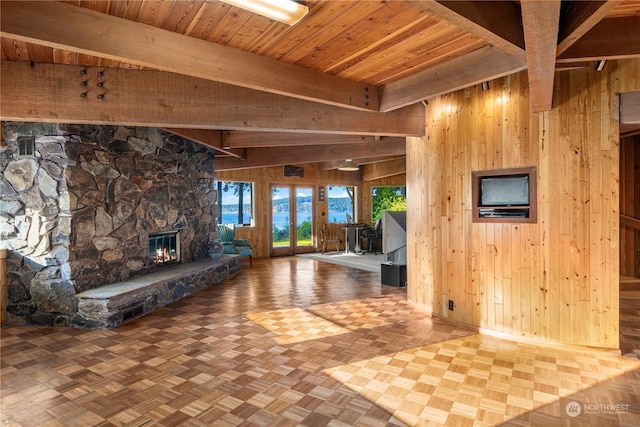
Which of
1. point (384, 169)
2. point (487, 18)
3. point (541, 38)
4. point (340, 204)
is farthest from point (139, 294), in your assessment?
point (384, 169)

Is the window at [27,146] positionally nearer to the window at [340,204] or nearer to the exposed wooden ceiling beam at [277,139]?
the exposed wooden ceiling beam at [277,139]

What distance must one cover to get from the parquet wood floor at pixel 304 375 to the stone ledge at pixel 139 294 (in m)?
0.15

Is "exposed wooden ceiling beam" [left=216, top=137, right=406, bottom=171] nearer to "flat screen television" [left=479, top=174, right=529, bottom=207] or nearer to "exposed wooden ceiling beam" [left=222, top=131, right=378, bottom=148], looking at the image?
"exposed wooden ceiling beam" [left=222, top=131, right=378, bottom=148]

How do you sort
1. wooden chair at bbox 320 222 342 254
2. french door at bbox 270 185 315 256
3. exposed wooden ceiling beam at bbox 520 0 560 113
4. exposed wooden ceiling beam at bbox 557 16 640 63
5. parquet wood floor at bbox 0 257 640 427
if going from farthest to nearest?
wooden chair at bbox 320 222 342 254 → french door at bbox 270 185 315 256 → exposed wooden ceiling beam at bbox 557 16 640 63 → parquet wood floor at bbox 0 257 640 427 → exposed wooden ceiling beam at bbox 520 0 560 113

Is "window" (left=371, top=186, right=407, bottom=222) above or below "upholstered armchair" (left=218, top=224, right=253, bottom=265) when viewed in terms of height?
above

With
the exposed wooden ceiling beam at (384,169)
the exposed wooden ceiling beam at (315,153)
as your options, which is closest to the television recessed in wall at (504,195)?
the exposed wooden ceiling beam at (315,153)

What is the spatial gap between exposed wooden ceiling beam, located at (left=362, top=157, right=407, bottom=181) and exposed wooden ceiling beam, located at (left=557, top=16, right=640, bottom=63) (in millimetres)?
6993

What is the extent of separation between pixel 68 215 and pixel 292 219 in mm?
6414

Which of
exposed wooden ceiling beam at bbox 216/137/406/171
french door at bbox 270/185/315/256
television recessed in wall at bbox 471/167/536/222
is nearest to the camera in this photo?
television recessed in wall at bbox 471/167/536/222

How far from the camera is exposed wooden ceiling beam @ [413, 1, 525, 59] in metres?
1.56

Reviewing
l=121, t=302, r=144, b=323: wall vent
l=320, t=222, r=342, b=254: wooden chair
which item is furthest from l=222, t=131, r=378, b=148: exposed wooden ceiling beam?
l=320, t=222, r=342, b=254: wooden chair

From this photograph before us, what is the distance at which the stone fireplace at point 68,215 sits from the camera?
12.7ft

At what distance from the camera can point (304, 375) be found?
2.73 m

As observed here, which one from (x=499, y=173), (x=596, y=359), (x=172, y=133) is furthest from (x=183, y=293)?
(x=596, y=359)
